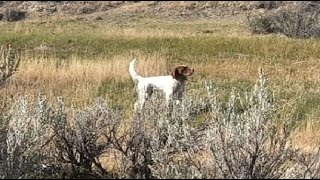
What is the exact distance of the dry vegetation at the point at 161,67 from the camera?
912cm

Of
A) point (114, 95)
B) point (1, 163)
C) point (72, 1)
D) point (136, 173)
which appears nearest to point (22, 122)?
point (1, 163)

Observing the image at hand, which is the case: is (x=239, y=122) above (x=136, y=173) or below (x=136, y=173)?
above

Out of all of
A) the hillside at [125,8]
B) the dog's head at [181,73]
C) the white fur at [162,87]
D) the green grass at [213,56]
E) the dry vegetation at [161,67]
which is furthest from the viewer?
the hillside at [125,8]

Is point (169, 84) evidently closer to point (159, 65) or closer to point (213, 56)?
point (159, 65)

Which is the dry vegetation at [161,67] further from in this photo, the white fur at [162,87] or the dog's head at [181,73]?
the dog's head at [181,73]

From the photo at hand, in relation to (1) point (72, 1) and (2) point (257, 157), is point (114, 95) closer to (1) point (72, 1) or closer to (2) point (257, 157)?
(2) point (257, 157)

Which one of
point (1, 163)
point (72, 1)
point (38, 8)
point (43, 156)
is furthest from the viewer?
point (72, 1)

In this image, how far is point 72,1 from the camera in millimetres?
47094

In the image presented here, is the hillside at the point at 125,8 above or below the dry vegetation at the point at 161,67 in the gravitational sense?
above

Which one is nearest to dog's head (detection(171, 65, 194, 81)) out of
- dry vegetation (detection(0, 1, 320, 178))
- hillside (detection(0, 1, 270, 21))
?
dry vegetation (detection(0, 1, 320, 178))

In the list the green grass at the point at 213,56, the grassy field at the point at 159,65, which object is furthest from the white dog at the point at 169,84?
the green grass at the point at 213,56

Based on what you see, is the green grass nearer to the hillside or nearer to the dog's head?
the dog's head

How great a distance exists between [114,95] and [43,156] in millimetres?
5136

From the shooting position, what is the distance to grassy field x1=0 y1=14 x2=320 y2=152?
Result: 31.6 feet
